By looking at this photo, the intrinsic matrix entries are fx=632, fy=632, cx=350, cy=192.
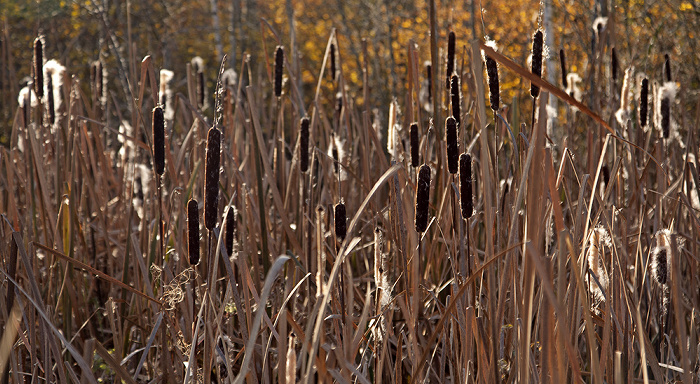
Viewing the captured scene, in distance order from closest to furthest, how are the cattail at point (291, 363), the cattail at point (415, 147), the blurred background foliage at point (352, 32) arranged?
1. the cattail at point (291, 363)
2. the cattail at point (415, 147)
3. the blurred background foliage at point (352, 32)

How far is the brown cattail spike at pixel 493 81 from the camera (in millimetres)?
1403

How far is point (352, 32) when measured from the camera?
13188 mm

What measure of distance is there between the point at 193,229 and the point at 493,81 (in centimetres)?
73

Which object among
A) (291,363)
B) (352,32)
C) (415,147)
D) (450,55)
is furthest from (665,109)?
(352,32)

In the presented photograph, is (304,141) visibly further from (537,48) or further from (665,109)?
(665,109)

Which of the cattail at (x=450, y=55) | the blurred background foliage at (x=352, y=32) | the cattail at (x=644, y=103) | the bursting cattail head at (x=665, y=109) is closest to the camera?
the cattail at (x=450, y=55)

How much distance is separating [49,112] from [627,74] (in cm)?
219

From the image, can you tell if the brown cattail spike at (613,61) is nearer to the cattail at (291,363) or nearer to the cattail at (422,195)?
the cattail at (422,195)

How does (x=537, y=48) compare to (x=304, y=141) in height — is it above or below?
above

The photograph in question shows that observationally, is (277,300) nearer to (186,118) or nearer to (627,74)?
(627,74)

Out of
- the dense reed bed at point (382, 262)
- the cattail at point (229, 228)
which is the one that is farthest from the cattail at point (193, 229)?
the cattail at point (229, 228)

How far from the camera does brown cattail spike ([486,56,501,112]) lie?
55.2 inches

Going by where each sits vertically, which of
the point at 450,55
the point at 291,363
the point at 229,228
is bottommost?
the point at 291,363

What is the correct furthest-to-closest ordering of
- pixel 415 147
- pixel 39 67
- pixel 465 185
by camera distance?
pixel 39 67 < pixel 415 147 < pixel 465 185
